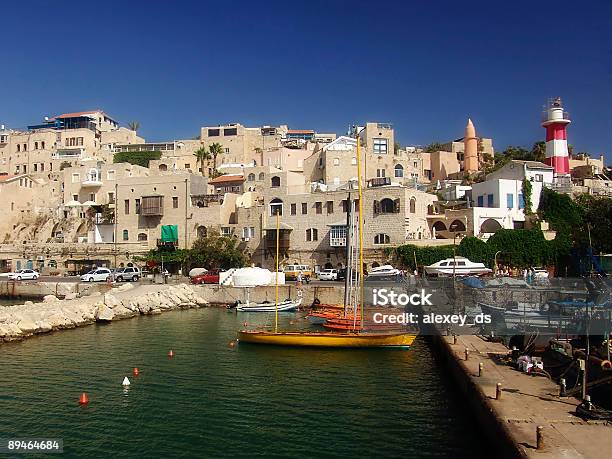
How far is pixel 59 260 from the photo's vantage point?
5791 cm

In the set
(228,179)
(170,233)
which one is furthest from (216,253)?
(228,179)

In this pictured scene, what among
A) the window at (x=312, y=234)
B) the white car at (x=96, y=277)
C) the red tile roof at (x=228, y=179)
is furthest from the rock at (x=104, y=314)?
the red tile roof at (x=228, y=179)

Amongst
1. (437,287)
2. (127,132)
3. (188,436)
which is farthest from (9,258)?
(188,436)

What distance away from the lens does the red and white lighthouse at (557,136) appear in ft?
179

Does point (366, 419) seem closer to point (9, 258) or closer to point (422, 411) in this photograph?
point (422, 411)

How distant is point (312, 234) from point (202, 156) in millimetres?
31715


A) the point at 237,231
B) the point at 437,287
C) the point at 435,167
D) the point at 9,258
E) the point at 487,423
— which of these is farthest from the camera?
the point at 435,167

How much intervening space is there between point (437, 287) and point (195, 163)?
177 feet

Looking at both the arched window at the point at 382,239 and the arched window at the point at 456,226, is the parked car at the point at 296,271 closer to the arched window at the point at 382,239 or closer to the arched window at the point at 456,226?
the arched window at the point at 382,239

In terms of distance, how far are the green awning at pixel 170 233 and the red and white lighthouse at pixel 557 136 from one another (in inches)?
1587

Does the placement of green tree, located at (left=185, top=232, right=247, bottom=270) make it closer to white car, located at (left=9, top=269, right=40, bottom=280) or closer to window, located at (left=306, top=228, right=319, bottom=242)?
window, located at (left=306, top=228, right=319, bottom=242)

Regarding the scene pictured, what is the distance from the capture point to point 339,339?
969 inches

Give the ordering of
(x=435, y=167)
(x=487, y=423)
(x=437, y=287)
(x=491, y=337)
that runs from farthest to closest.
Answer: (x=435, y=167) → (x=437, y=287) → (x=491, y=337) → (x=487, y=423)

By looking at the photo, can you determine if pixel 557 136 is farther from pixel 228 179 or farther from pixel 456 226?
pixel 228 179
